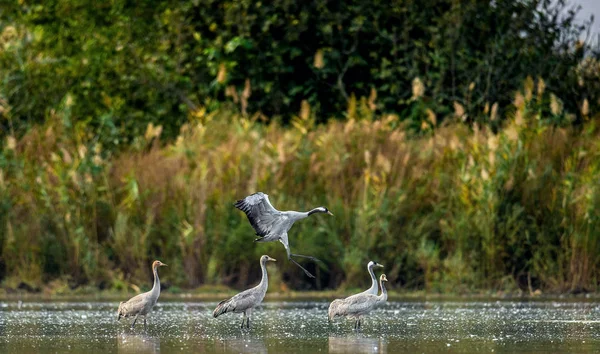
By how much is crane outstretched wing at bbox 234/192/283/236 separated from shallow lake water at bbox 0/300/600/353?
3.27 ft

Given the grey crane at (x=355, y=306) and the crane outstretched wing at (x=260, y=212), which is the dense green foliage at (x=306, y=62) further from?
the grey crane at (x=355, y=306)

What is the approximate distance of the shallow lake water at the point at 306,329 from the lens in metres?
11.1

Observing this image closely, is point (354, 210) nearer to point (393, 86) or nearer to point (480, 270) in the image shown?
point (480, 270)

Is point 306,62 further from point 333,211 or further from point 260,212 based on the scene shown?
point 260,212

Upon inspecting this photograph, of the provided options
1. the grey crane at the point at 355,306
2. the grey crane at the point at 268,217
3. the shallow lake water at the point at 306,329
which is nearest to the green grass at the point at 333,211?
the shallow lake water at the point at 306,329

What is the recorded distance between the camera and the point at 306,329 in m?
13.1

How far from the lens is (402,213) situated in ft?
63.0

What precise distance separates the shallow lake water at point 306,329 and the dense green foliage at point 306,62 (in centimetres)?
975

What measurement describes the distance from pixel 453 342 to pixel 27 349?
3.53 m

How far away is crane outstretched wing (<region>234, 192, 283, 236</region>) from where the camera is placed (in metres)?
13.9

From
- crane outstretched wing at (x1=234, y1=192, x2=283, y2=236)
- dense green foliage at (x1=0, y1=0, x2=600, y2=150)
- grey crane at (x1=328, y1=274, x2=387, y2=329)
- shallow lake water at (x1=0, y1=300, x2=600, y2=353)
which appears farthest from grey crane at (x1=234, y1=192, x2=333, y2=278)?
dense green foliage at (x1=0, y1=0, x2=600, y2=150)

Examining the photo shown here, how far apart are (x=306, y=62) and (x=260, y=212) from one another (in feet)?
42.3

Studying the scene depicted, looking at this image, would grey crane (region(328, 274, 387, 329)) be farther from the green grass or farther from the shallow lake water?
the green grass

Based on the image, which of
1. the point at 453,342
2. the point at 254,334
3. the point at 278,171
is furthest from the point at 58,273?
the point at 453,342
